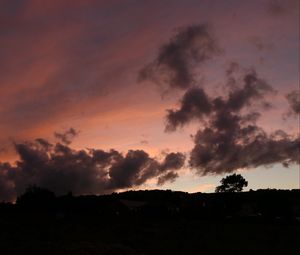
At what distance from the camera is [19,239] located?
1695 inches

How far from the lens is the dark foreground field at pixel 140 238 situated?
4003cm

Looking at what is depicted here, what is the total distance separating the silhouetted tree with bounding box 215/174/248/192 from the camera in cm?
15575

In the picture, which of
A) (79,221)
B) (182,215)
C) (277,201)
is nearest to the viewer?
(79,221)

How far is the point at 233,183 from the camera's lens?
156000mm

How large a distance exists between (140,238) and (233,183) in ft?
367

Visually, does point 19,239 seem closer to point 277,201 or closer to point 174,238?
point 174,238

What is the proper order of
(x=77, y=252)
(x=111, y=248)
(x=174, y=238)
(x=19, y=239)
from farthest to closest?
(x=174, y=238)
(x=19, y=239)
(x=111, y=248)
(x=77, y=252)

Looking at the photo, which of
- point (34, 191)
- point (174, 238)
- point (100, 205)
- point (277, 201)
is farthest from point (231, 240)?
point (34, 191)

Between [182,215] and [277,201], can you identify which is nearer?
[182,215]

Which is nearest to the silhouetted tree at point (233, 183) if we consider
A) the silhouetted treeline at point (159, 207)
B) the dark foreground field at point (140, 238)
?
the silhouetted treeline at point (159, 207)

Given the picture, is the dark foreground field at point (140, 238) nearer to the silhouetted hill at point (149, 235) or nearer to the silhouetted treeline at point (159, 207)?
the silhouetted hill at point (149, 235)

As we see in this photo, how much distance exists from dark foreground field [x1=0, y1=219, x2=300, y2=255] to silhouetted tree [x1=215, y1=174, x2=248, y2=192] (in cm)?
9134

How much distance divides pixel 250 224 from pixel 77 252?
3910cm

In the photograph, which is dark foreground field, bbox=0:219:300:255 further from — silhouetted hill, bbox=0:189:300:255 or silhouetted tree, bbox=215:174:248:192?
silhouetted tree, bbox=215:174:248:192
